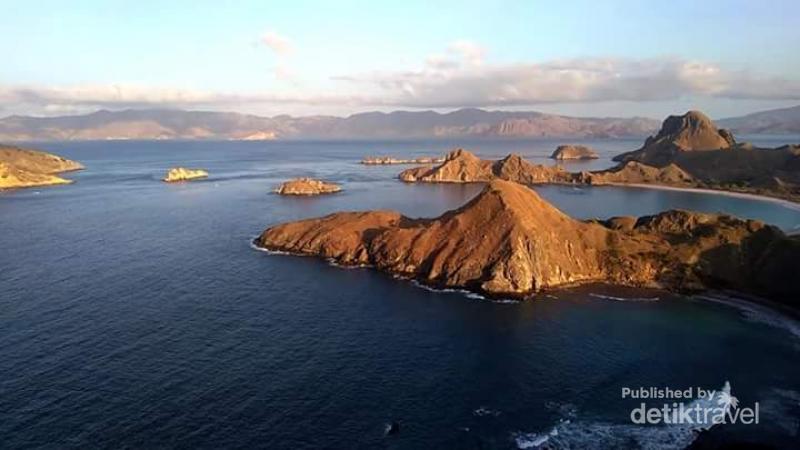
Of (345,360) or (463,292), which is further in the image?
(463,292)

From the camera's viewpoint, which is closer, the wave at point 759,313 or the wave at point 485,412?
the wave at point 485,412

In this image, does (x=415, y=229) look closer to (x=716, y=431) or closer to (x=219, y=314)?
(x=219, y=314)

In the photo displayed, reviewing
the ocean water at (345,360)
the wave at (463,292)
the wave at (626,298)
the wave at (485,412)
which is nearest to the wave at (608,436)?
the ocean water at (345,360)

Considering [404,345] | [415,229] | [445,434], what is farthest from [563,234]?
[445,434]

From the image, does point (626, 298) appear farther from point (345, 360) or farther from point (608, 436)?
point (345, 360)

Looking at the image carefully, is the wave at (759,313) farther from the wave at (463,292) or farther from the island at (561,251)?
the wave at (463,292)

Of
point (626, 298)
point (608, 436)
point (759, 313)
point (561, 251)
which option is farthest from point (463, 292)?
point (608, 436)
